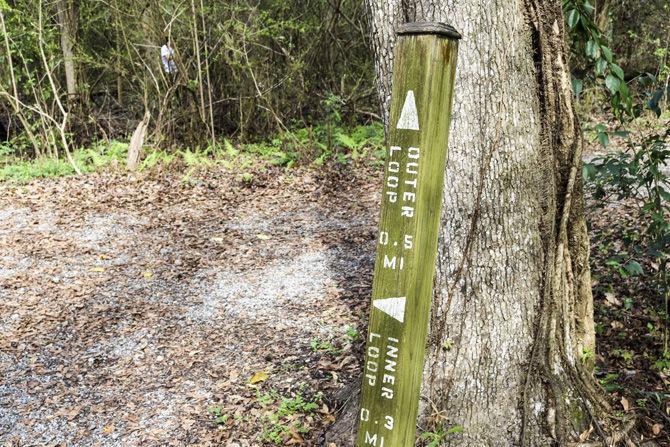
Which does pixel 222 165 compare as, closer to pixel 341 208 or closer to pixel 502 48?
pixel 341 208

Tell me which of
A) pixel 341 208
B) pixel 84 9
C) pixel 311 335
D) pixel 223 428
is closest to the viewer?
pixel 223 428

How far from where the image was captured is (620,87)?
3.18 m

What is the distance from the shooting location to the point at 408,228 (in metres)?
1.65

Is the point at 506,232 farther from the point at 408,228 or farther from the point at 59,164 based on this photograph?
the point at 59,164

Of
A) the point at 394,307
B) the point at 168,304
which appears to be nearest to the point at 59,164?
the point at 168,304

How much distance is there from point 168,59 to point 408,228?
395 inches

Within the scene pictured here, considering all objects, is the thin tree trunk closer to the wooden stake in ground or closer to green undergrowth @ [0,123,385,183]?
green undergrowth @ [0,123,385,183]

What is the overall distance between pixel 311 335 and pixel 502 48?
271cm

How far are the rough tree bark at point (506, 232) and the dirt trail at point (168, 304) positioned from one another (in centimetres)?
110

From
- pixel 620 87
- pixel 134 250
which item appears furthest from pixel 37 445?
pixel 620 87

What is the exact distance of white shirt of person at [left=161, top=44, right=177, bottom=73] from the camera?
33.7 feet

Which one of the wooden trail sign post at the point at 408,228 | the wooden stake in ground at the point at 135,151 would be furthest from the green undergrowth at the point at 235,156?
the wooden trail sign post at the point at 408,228

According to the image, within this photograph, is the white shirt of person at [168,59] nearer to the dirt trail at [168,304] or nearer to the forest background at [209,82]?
the forest background at [209,82]

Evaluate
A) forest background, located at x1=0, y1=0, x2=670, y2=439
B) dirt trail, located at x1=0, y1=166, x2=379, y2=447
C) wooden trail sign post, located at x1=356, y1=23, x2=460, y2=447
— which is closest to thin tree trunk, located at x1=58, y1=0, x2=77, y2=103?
forest background, located at x1=0, y1=0, x2=670, y2=439
